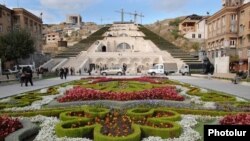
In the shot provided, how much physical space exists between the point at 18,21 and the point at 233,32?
46922 mm

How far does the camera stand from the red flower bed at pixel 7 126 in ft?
26.9

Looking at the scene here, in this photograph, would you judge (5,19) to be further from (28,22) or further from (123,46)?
(123,46)

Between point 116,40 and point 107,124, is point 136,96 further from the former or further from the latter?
point 116,40

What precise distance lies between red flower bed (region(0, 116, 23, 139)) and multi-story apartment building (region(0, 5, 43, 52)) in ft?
160

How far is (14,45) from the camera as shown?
46.9 metres

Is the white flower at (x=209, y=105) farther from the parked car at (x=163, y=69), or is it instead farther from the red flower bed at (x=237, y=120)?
the parked car at (x=163, y=69)

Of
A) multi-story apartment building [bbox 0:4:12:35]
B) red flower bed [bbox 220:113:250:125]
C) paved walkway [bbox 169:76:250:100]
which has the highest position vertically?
multi-story apartment building [bbox 0:4:12:35]

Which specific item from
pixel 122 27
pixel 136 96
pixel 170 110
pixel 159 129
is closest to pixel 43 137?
pixel 159 129

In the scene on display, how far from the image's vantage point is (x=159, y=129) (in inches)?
335

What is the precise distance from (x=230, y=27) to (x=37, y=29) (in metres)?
47.9

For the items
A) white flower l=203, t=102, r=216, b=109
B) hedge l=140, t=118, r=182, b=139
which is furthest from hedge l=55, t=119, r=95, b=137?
white flower l=203, t=102, r=216, b=109

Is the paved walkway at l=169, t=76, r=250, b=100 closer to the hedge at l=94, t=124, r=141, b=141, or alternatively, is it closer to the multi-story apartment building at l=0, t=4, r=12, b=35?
the hedge at l=94, t=124, r=141, b=141

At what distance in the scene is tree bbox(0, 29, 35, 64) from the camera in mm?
46875

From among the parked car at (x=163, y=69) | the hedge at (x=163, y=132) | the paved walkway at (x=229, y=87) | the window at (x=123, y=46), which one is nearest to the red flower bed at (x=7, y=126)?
the hedge at (x=163, y=132)
